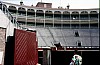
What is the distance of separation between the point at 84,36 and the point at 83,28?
138 inches

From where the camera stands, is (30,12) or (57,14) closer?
(30,12)

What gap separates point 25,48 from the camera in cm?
1498

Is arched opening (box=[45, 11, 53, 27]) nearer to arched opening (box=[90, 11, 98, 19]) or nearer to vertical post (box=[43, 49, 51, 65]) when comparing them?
arched opening (box=[90, 11, 98, 19])

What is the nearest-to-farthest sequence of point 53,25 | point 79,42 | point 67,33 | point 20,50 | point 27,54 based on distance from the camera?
point 20,50 → point 27,54 → point 79,42 → point 67,33 → point 53,25

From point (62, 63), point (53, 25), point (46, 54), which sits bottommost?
point (62, 63)

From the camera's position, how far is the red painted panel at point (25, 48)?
14.0m

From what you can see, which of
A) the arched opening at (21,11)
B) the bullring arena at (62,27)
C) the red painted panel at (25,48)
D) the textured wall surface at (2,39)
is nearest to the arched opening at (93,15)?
the bullring arena at (62,27)

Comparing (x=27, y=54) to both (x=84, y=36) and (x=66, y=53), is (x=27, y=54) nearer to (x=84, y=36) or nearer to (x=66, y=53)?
(x=66, y=53)

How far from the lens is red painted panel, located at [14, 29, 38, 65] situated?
1396cm

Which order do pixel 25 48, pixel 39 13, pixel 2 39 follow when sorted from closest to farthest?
pixel 2 39
pixel 25 48
pixel 39 13

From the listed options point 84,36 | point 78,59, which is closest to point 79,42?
point 84,36

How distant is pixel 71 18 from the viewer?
43.7m

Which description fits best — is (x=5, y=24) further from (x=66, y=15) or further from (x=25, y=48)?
(x=66, y=15)

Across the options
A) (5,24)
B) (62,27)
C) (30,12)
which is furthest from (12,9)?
(5,24)
